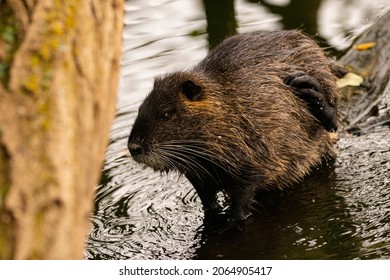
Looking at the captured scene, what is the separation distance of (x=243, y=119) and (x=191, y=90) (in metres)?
0.47

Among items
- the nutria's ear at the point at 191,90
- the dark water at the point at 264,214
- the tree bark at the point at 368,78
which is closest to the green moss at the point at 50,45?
the nutria's ear at the point at 191,90

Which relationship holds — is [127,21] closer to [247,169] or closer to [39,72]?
[247,169]

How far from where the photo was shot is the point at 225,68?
18.8 ft

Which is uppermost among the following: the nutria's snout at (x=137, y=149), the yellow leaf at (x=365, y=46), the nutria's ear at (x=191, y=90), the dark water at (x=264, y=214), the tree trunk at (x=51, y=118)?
the tree trunk at (x=51, y=118)

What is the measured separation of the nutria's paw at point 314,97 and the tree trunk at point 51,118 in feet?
9.11

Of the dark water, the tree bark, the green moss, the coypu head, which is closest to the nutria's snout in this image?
the coypu head

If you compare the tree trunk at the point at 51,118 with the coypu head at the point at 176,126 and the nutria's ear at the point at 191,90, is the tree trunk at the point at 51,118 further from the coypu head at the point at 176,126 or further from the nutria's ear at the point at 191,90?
the nutria's ear at the point at 191,90

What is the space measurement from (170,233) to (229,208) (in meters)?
0.56

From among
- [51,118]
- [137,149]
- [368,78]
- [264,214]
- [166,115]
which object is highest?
[51,118]

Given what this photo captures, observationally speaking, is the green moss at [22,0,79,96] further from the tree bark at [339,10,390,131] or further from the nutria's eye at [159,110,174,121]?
the tree bark at [339,10,390,131]

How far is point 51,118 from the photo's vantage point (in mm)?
2926

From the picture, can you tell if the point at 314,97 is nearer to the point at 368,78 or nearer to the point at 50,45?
the point at 368,78

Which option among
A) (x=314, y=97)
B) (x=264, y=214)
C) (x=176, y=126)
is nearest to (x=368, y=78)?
(x=314, y=97)

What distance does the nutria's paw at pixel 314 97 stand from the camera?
19.5ft
